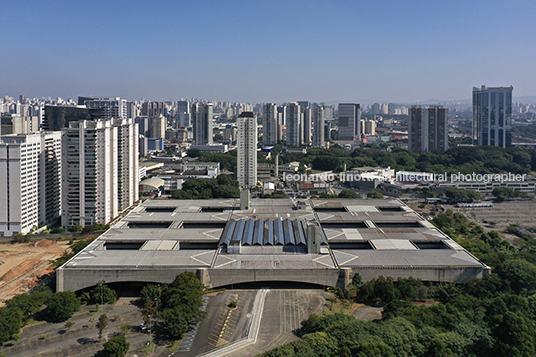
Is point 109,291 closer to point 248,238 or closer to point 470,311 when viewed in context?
point 248,238

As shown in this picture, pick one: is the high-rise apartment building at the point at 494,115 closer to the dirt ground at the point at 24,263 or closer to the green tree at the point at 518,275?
the green tree at the point at 518,275

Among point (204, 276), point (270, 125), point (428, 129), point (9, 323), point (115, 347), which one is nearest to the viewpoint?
point (115, 347)

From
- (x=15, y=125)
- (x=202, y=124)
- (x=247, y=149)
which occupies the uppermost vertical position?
(x=202, y=124)

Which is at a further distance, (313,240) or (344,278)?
(313,240)

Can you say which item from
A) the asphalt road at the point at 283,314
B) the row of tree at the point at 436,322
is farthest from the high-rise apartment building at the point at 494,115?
the asphalt road at the point at 283,314

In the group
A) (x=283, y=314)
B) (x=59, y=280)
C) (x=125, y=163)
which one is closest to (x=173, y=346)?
(x=283, y=314)

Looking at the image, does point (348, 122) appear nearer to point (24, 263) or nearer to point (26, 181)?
point (26, 181)
